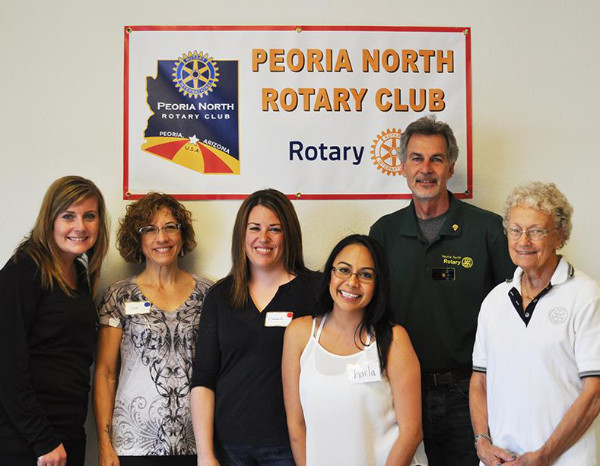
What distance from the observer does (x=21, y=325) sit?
2299 mm

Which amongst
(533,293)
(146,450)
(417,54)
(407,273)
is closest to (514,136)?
(417,54)

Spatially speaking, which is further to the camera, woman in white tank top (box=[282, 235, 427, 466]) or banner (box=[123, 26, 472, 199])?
banner (box=[123, 26, 472, 199])

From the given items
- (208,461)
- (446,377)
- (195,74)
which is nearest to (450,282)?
(446,377)

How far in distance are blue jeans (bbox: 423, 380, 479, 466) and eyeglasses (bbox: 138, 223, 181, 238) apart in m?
1.27

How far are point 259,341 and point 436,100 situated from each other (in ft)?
4.89

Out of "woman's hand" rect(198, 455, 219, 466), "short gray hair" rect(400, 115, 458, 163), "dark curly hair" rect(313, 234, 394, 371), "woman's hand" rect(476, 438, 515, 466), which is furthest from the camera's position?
"short gray hair" rect(400, 115, 458, 163)

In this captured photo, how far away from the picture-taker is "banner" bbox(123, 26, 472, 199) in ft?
10.1

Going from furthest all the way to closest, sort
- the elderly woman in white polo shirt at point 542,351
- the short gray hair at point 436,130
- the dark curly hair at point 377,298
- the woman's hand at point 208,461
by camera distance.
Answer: the short gray hair at point 436,130 < the woman's hand at point 208,461 < the dark curly hair at point 377,298 < the elderly woman in white polo shirt at point 542,351

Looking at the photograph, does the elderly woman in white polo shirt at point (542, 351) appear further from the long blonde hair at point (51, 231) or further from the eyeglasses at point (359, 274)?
the long blonde hair at point (51, 231)

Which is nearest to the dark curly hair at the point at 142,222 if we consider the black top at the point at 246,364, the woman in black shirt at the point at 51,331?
the woman in black shirt at the point at 51,331

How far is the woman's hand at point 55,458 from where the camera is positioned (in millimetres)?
2291

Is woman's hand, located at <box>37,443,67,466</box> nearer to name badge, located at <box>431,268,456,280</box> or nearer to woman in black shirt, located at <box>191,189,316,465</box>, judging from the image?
woman in black shirt, located at <box>191,189,316,465</box>

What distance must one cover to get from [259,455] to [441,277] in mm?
1007

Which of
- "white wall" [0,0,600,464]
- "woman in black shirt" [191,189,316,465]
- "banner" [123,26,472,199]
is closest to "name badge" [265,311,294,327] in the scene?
"woman in black shirt" [191,189,316,465]
